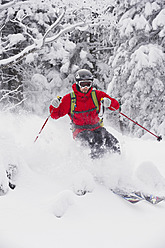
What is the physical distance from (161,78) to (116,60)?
2284 millimetres

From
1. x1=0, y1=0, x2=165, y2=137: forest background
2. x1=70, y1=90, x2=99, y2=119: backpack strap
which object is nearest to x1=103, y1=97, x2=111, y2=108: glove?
x1=70, y1=90, x2=99, y2=119: backpack strap

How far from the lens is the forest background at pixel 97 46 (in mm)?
11438

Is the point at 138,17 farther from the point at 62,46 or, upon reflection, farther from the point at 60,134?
the point at 60,134

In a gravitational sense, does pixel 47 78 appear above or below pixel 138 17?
below

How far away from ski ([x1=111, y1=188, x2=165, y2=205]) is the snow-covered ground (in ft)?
0.27

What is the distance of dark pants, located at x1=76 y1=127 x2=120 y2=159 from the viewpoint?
5.70 metres

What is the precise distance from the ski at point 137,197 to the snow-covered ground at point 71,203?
0.08 metres

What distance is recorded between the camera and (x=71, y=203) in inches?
164

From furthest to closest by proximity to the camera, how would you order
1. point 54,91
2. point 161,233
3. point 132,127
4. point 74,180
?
point 54,91, point 132,127, point 74,180, point 161,233

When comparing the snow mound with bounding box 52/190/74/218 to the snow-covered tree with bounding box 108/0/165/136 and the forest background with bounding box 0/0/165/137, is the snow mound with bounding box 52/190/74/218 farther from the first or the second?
the snow-covered tree with bounding box 108/0/165/136

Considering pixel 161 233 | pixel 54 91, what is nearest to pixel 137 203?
pixel 161 233

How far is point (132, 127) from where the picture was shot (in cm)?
1545

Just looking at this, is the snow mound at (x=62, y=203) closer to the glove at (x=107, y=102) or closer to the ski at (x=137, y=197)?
the ski at (x=137, y=197)

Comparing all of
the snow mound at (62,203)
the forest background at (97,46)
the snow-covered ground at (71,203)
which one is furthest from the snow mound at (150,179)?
the forest background at (97,46)
